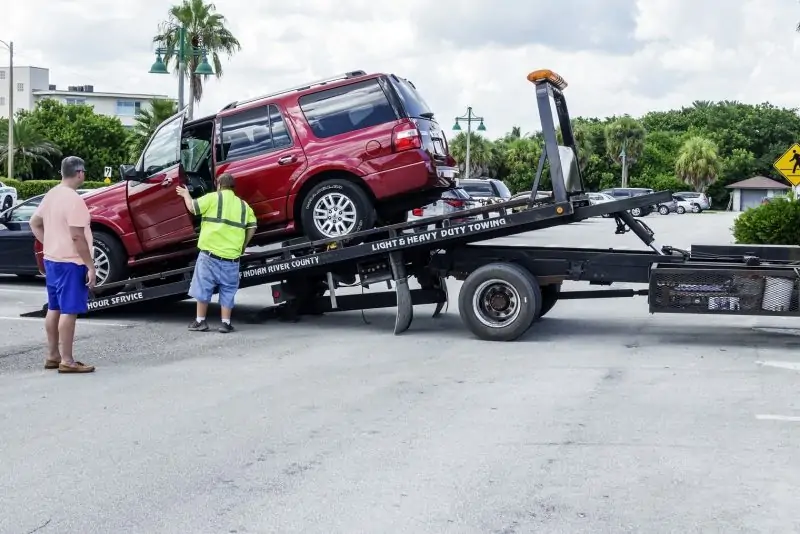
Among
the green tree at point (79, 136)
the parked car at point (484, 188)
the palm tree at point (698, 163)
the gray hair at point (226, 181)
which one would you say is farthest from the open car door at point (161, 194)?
the palm tree at point (698, 163)

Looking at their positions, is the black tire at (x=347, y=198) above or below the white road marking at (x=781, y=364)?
above

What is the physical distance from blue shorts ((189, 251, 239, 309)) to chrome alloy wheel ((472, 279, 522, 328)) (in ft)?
8.57

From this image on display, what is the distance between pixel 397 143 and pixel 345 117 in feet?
2.25

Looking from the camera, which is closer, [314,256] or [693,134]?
[314,256]

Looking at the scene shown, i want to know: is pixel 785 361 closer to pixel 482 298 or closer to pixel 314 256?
pixel 482 298

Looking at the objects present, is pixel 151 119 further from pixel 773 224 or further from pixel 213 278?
pixel 213 278

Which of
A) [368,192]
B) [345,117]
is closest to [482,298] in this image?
[368,192]

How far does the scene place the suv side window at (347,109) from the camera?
1192 centimetres

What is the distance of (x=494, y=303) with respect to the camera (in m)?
11.5

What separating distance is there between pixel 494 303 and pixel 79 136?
3145 inches

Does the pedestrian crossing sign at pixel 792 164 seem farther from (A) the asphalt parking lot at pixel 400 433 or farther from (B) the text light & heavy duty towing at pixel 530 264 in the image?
(A) the asphalt parking lot at pixel 400 433

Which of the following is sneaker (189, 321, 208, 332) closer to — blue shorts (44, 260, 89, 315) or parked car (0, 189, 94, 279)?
blue shorts (44, 260, 89, 315)

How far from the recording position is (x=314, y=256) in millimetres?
11922

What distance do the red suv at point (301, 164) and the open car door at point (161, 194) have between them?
1 centimetres
